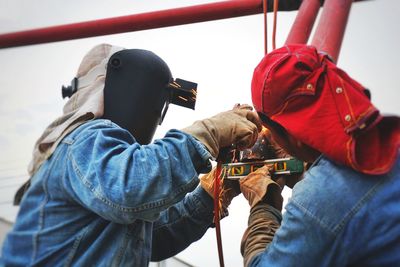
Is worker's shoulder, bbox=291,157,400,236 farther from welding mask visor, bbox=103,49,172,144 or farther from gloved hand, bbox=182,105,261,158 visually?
welding mask visor, bbox=103,49,172,144

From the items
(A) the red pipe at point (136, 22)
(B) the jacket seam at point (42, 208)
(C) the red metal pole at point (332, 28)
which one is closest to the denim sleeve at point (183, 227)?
(B) the jacket seam at point (42, 208)

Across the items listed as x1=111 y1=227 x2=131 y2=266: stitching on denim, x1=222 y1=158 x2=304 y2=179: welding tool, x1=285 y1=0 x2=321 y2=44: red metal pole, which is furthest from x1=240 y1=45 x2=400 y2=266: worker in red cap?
x1=285 y1=0 x2=321 y2=44: red metal pole

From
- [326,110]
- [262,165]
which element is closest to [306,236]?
[326,110]

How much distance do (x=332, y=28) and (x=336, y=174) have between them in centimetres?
122

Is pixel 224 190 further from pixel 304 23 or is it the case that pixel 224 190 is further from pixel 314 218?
pixel 304 23

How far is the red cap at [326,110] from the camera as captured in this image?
3.59 ft

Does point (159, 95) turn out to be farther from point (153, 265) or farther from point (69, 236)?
point (153, 265)

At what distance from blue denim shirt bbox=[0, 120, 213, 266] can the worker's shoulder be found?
0.41 m

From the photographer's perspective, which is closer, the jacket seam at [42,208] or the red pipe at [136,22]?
the jacket seam at [42,208]

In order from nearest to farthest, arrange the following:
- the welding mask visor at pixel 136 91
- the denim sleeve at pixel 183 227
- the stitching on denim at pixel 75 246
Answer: the stitching on denim at pixel 75 246
the welding mask visor at pixel 136 91
the denim sleeve at pixel 183 227

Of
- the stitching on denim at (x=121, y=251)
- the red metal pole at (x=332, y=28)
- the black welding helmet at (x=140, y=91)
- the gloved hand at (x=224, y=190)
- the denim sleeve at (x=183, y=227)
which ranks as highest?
the red metal pole at (x=332, y=28)

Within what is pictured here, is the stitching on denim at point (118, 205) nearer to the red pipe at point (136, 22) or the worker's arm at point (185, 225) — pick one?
the worker's arm at point (185, 225)

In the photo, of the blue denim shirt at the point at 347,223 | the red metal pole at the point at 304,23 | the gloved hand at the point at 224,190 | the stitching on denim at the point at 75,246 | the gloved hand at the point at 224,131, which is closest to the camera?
the blue denim shirt at the point at 347,223

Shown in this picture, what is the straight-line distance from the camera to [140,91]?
162cm
